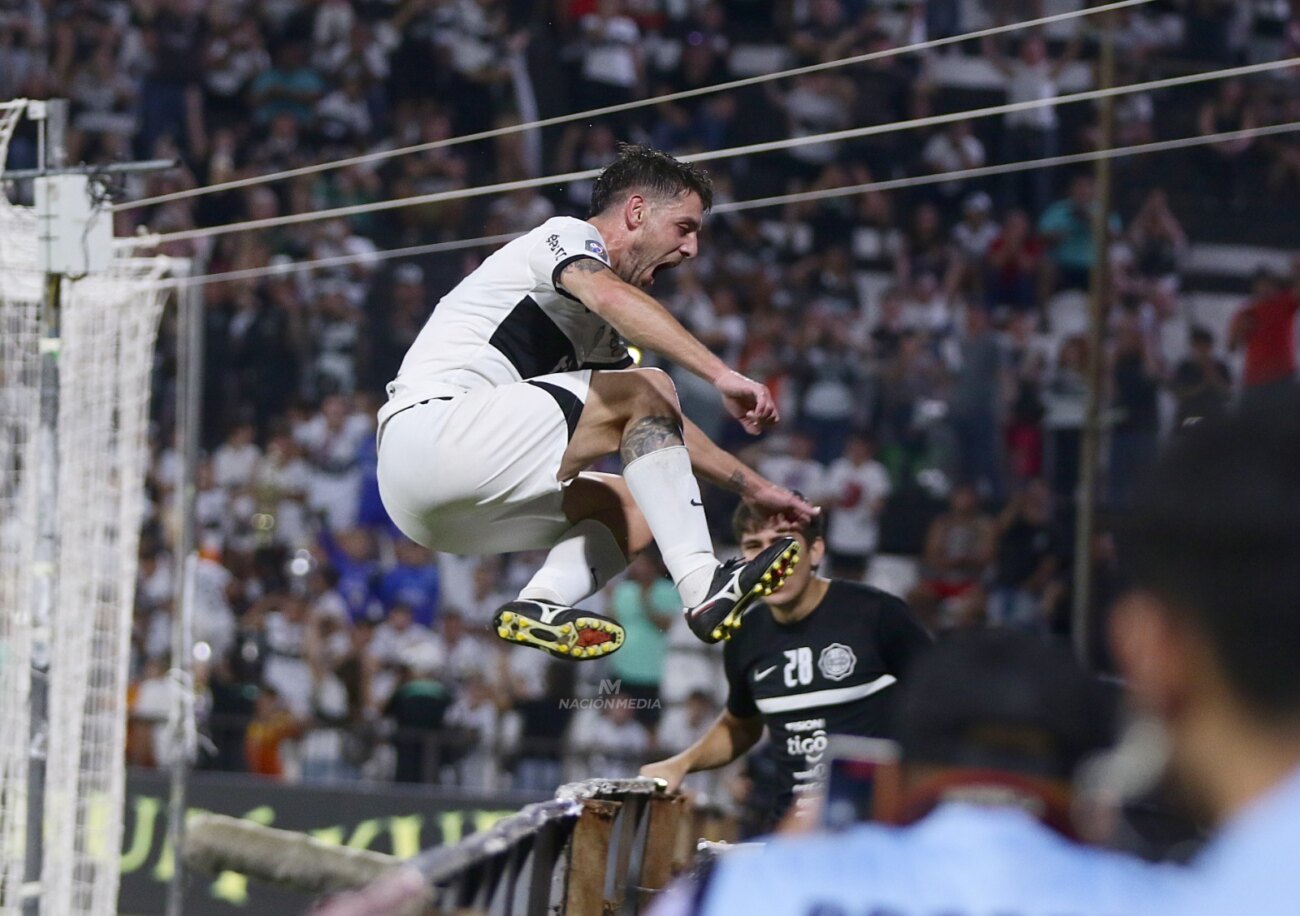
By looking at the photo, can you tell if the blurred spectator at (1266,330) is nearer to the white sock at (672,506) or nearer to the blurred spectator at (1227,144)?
the blurred spectator at (1227,144)

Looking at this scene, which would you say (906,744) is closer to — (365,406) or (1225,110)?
(365,406)

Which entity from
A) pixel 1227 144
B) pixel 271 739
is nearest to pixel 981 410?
→ pixel 1227 144

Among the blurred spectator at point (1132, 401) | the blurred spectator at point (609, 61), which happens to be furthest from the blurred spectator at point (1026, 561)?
the blurred spectator at point (609, 61)

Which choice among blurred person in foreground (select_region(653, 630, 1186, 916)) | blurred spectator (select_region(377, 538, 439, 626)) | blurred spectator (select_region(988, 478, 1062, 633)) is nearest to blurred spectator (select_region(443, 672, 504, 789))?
blurred spectator (select_region(377, 538, 439, 626))

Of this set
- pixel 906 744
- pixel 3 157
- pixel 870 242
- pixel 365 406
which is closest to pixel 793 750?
pixel 3 157

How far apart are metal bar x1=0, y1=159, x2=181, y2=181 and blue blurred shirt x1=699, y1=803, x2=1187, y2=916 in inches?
241

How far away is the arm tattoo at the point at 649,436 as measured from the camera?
5059 millimetres

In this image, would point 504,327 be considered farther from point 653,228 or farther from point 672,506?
point 672,506

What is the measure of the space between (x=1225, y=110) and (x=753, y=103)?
12.4 ft

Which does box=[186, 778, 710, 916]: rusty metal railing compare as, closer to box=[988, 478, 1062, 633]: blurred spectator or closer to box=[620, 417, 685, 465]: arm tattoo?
box=[620, 417, 685, 465]: arm tattoo

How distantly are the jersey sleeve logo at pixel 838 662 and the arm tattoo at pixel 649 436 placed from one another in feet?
6.52

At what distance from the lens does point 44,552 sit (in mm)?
7871

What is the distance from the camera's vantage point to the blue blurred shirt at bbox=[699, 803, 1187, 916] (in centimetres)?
170

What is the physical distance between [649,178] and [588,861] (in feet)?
6.19
